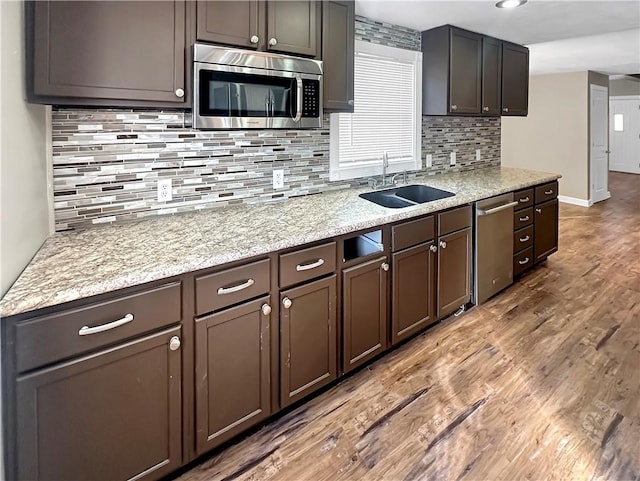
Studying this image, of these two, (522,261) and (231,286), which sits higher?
(231,286)

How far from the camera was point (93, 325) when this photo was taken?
1.33 meters

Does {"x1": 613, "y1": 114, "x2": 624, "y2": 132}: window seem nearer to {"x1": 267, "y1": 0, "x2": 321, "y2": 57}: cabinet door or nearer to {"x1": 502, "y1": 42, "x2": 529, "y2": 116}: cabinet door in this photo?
{"x1": 502, "y1": 42, "x2": 529, "y2": 116}: cabinet door

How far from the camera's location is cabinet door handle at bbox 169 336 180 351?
60.2 inches

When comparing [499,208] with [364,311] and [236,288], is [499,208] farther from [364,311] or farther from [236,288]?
[236,288]

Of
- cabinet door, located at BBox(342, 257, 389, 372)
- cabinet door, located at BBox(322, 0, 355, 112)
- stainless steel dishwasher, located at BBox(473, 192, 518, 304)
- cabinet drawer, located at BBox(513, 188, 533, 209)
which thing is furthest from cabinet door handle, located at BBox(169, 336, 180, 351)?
cabinet drawer, located at BBox(513, 188, 533, 209)

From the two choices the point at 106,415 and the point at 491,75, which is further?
the point at 491,75

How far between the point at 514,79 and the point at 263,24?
3.10 meters

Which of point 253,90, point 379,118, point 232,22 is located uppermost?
point 232,22

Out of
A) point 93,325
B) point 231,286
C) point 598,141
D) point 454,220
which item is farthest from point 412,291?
point 598,141

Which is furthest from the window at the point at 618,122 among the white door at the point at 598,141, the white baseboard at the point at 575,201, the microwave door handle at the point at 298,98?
the microwave door handle at the point at 298,98

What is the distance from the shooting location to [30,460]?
126 cm

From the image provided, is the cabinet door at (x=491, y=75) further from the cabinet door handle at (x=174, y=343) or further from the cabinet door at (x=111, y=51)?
the cabinet door handle at (x=174, y=343)

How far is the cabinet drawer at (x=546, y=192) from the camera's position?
3.96 m

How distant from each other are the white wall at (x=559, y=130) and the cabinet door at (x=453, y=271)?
562 centimetres
